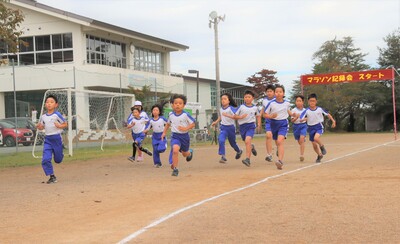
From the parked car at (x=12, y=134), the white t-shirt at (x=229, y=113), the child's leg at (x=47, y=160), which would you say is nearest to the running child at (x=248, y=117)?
the white t-shirt at (x=229, y=113)

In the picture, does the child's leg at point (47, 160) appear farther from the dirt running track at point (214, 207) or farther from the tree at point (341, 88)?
the tree at point (341, 88)

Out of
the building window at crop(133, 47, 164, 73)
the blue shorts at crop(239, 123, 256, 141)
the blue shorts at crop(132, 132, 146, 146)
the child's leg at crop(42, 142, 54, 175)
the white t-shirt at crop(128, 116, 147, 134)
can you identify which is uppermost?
the building window at crop(133, 47, 164, 73)

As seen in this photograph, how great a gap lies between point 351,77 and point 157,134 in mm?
20827

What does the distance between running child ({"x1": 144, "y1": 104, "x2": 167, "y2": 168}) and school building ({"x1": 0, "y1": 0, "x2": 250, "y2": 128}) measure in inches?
531

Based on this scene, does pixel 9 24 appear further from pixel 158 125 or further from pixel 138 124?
pixel 158 125

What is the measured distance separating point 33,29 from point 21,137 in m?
16.1

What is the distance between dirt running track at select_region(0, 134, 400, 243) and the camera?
5.11 metres

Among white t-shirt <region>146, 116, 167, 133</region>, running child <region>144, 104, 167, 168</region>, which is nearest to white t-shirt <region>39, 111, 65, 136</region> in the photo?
running child <region>144, 104, 167, 168</region>

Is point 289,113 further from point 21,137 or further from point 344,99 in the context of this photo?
point 344,99

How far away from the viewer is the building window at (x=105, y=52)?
115ft

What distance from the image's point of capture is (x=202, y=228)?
211 inches

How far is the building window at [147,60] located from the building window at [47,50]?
21.7 feet

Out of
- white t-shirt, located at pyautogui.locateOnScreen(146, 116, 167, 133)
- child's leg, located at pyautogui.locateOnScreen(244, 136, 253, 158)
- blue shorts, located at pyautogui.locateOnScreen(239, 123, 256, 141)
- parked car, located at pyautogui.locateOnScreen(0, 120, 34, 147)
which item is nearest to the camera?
child's leg, located at pyautogui.locateOnScreen(244, 136, 253, 158)

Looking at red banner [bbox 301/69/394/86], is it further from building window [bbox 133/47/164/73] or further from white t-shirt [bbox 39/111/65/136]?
white t-shirt [bbox 39/111/65/136]
